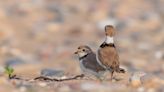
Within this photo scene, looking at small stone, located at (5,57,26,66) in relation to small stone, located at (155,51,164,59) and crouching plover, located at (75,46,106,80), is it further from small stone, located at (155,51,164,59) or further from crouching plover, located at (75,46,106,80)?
crouching plover, located at (75,46,106,80)

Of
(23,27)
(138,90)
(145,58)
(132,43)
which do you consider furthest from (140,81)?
(23,27)

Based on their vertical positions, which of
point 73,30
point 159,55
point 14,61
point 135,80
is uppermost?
point 73,30

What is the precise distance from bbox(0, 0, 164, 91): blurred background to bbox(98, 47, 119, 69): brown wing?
208 inches

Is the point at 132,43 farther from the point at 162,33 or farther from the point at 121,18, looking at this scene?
the point at 121,18

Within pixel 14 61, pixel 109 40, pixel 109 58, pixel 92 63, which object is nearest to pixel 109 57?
pixel 109 58

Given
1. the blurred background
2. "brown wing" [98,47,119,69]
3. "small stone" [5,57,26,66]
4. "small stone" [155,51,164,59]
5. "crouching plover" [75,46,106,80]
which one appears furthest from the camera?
the blurred background

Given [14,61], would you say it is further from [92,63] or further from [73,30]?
[92,63]

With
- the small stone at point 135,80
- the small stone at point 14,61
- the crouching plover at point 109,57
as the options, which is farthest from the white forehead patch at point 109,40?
the small stone at point 14,61

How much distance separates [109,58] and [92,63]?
29 centimetres

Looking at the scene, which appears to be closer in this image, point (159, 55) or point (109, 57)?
point (109, 57)

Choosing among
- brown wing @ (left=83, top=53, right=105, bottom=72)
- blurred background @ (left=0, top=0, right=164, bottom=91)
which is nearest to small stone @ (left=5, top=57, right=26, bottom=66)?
blurred background @ (left=0, top=0, right=164, bottom=91)

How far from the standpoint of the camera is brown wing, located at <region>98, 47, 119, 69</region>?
313 inches

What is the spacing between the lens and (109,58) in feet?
26.2

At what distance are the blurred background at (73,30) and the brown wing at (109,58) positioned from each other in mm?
5292
